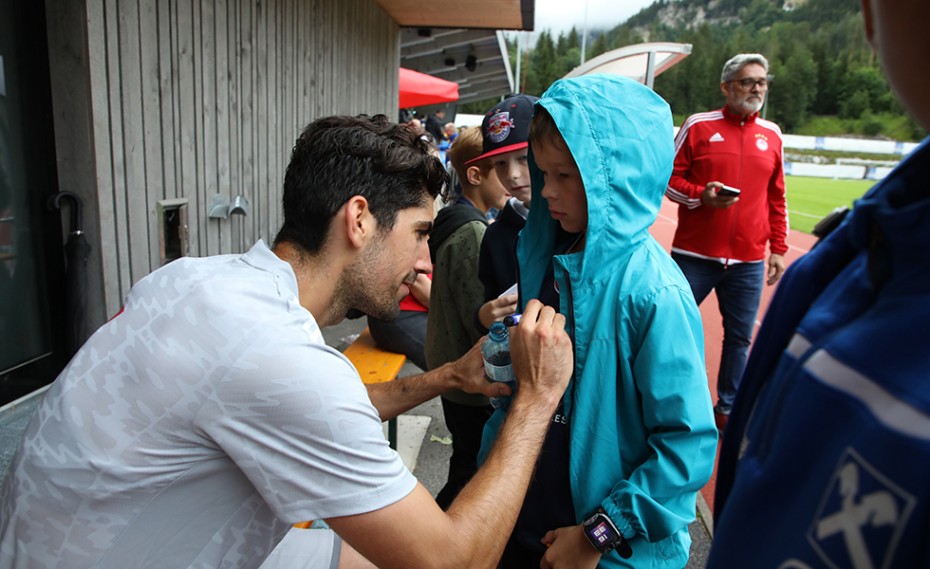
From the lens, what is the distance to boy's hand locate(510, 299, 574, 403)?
1.56 meters

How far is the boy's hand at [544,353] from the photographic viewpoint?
1563 mm

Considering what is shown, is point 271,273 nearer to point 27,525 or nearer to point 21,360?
point 27,525

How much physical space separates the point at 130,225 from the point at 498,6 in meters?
5.57

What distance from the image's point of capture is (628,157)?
166cm

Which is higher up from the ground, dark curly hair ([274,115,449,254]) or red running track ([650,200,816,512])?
dark curly hair ([274,115,449,254])

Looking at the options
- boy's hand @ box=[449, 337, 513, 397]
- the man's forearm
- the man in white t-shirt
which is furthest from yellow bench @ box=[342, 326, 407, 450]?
the man in white t-shirt

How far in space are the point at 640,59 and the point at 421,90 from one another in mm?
6209

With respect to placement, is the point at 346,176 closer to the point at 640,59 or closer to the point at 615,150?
the point at 615,150

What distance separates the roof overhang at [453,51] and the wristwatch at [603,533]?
9.65m

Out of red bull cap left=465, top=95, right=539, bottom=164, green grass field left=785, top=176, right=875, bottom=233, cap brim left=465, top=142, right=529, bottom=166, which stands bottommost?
green grass field left=785, top=176, right=875, bottom=233

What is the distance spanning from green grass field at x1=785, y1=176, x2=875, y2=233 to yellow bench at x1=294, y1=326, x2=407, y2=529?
1624cm

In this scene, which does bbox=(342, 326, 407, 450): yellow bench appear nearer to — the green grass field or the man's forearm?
the man's forearm

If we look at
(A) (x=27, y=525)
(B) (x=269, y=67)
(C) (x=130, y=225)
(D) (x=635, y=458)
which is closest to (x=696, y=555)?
(D) (x=635, y=458)

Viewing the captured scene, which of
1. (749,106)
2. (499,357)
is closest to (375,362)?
(499,357)
